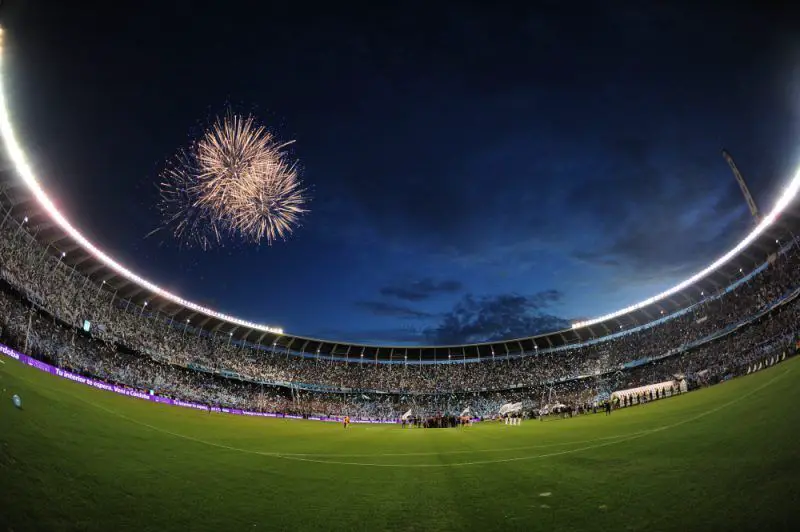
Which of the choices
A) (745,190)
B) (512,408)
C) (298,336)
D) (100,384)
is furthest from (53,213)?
(745,190)

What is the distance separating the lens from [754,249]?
4406 centimetres

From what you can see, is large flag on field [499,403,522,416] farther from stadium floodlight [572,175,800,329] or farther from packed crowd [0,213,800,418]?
stadium floodlight [572,175,800,329]

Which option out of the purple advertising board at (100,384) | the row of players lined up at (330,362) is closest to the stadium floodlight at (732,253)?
the row of players lined up at (330,362)

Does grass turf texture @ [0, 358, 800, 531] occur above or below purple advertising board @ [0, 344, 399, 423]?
below

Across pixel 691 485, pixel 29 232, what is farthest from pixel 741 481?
pixel 29 232

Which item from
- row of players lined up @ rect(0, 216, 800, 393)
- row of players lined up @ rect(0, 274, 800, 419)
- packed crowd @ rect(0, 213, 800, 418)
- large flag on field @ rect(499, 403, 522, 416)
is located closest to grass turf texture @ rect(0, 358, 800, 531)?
row of players lined up @ rect(0, 274, 800, 419)

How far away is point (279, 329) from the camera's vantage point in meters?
67.9

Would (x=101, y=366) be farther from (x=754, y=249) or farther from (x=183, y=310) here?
(x=754, y=249)

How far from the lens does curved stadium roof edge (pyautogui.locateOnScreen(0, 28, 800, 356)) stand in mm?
29822

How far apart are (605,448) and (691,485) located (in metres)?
6.62

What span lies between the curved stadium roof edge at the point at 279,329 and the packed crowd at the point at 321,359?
295 centimetres

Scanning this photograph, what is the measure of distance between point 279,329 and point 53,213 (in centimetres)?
3707

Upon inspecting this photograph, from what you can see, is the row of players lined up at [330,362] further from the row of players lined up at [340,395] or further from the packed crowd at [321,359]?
the row of players lined up at [340,395]

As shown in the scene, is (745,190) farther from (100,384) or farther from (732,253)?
(100,384)
